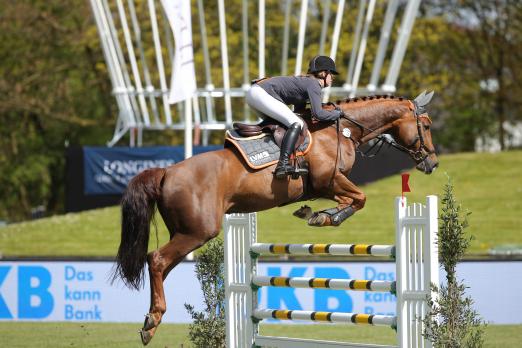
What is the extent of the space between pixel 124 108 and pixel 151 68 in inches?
338

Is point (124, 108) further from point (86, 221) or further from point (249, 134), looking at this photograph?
point (249, 134)

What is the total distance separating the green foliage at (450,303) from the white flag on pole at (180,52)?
308 inches

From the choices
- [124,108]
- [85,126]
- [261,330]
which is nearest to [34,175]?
[85,126]

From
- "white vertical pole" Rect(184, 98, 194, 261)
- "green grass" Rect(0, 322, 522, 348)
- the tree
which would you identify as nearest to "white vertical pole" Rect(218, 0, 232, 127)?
"white vertical pole" Rect(184, 98, 194, 261)

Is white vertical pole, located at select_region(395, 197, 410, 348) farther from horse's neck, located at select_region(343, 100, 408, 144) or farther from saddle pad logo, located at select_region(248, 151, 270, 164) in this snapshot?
horse's neck, located at select_region(343, 100, 408, 144)

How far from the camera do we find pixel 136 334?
1199 centimetres

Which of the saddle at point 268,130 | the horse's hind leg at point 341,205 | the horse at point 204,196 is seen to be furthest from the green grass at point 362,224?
the saddle at point 268,130

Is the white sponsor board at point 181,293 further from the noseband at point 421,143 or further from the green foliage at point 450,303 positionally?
the green foliage at point 450,303

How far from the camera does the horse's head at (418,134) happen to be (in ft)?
30.6

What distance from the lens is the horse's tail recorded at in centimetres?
832

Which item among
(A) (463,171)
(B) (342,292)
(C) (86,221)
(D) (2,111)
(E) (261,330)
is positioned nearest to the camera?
(E) (261,330)

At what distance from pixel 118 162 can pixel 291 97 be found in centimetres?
1460

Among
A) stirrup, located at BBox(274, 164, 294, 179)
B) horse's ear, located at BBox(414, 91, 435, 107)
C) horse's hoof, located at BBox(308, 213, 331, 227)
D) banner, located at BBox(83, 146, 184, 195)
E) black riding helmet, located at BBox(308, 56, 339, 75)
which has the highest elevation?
banner, located at BBox(83, 146, 184, 195)

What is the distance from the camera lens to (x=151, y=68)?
3212 centimetres
